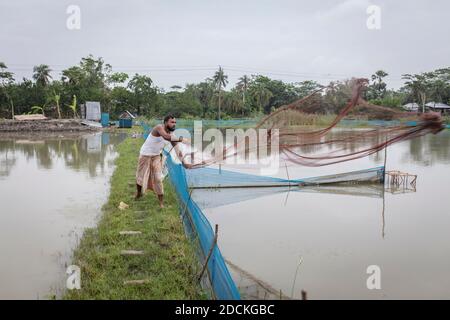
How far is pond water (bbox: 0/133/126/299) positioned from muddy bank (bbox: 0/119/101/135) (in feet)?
59.7

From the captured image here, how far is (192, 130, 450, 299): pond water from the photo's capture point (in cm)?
444

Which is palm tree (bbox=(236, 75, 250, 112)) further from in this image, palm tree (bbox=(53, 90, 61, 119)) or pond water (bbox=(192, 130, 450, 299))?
pond water (bbox=(192, 130, 450, 299))

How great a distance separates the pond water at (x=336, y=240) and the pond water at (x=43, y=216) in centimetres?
206

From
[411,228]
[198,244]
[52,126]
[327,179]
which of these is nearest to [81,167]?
[327,179]

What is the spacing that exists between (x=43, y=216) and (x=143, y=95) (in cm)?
3575

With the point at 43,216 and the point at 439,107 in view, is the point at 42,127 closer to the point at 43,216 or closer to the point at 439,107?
the point at 43,216

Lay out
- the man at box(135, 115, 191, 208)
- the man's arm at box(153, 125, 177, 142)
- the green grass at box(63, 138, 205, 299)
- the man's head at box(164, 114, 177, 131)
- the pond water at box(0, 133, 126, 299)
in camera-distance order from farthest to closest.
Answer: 1. the man at box(135, 115, 191, 208)
2. the man's head at box(164, 114, 177, 131)
3. the man's arm at box(153, 125, 177, 142)
4. the pond water at box(0, 133, 126, 299)
5. the green grass at box(63, 138, 205, 299)

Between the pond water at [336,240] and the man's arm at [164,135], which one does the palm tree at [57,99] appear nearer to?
the pond water at [336,240]

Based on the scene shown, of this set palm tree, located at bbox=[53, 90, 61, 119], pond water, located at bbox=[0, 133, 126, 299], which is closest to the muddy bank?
palm tree, located at bbox=[53, 90, 61, 119]

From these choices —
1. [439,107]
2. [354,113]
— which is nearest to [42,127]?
[354,113]

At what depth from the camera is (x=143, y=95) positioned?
4131 centimetres

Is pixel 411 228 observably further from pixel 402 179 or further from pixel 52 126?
pixel 52 126
